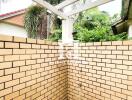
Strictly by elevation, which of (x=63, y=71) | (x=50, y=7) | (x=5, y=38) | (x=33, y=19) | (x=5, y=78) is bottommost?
(x=63, y=71)

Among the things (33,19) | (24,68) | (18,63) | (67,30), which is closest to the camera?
(18,63)

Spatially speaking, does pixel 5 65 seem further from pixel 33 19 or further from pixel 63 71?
pixel 33 19

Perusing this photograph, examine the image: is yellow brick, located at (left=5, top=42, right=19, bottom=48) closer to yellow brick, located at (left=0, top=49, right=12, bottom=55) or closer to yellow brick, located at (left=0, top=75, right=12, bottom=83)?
yellow brick, located at (left=0, top=49, right=12, bottom=55)

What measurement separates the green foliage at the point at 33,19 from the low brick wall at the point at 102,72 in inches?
255

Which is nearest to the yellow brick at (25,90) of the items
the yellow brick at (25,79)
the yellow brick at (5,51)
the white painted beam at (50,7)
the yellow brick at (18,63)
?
the yellow brick at (25,79)

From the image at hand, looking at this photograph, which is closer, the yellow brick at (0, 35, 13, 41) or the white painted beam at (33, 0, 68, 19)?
the yellow brick at (0, 35, 13, 41)

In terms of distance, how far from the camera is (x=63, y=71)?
3449mm

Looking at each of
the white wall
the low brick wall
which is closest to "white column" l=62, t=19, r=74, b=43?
the low brick wall

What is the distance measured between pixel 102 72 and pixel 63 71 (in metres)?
0.90

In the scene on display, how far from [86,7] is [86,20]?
7.06 m

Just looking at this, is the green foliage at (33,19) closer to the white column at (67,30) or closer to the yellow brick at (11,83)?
the white column at (67,30)

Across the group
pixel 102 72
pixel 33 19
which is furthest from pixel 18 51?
pixel 33 19

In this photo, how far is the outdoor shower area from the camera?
212cm

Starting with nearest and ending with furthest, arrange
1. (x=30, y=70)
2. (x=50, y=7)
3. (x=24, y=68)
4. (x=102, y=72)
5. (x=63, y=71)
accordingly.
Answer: (x=24, y=68) < (x=30, y=70) < (x=102, y=72) < (x=50, y=7) < (x=63, y=71)
